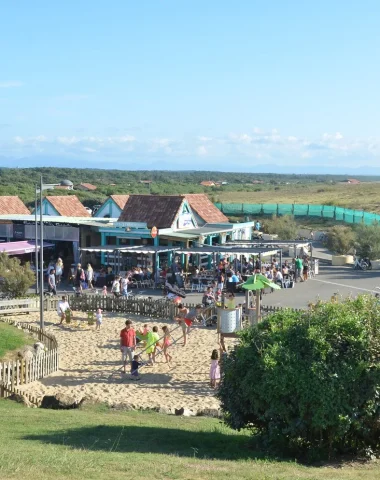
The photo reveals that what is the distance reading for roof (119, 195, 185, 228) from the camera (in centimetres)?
3853

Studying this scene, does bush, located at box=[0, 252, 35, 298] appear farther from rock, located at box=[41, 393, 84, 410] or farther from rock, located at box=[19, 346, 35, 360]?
rock, located at box=[41, 393, 84, 410]

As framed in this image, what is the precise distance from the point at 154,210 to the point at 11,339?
1737 centimetres

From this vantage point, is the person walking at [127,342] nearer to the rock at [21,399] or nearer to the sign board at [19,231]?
the rock at [21,399]

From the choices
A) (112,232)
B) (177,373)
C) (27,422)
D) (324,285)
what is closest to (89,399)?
(27,422)

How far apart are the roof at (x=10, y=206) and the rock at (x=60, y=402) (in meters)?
29.1

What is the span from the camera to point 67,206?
45.8 meters

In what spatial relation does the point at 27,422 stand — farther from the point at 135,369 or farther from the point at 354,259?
the point at 354,259

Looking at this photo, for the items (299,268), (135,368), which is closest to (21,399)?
(135,368)

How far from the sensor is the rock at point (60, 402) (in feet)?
53.7

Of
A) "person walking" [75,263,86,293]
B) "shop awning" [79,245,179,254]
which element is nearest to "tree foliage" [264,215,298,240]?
"shop awning" [79,245,179,254]

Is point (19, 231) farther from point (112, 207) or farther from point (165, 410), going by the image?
point (165, 410)

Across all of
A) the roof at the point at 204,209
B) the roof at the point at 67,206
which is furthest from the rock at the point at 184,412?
the roof at the point at 67,206

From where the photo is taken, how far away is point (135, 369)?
2011 centimetres

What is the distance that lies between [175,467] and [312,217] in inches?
2333
